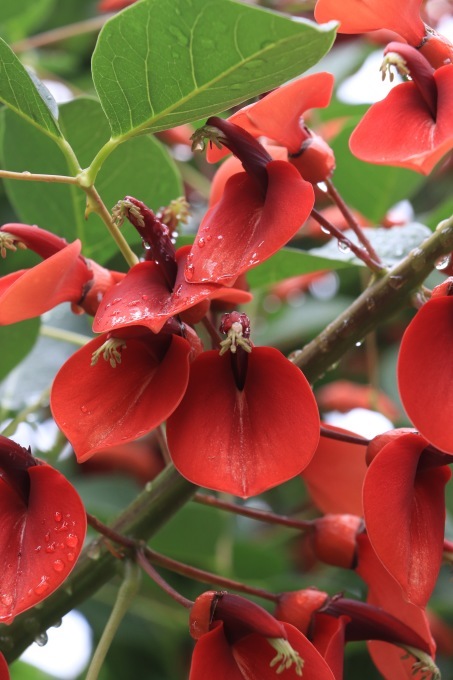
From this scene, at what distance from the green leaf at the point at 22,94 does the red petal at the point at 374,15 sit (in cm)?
22

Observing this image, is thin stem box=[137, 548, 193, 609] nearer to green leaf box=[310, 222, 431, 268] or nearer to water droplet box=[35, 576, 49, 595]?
water droplet box=[35, 576, 49, 595]

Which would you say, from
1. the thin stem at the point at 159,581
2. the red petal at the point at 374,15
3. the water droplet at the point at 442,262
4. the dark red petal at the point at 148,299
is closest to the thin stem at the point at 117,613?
the thin stem at the point at 159,581

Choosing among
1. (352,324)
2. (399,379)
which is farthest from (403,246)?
(399,379)

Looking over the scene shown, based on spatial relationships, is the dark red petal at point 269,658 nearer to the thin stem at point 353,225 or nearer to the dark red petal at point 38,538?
the dark red petal at point 38,538

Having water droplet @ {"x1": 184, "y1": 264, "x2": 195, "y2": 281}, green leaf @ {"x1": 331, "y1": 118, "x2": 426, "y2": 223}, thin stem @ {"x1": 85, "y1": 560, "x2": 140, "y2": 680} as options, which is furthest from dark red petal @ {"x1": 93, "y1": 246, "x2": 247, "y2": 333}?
green leaf @ {"x1": 331, "y1": 118, "x2": 426, "y2": 223}

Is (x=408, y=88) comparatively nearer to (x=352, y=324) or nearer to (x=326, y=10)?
(x=326, y=10)

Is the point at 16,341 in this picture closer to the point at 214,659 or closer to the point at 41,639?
the point at 41,639

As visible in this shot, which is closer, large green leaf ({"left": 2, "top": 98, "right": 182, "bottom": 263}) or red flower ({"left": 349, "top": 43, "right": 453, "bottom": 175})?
red flower ({"left": 349, "top": 43, "right": 453, "bottom": 175})

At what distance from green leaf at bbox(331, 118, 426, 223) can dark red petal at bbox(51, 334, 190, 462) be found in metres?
0.72

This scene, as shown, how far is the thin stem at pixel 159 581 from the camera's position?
0.69 metres

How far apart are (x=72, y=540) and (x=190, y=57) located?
1.08 feet

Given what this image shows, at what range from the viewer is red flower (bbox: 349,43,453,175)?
24.6 inches

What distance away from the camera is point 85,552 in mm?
770

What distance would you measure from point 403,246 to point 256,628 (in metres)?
0.45
